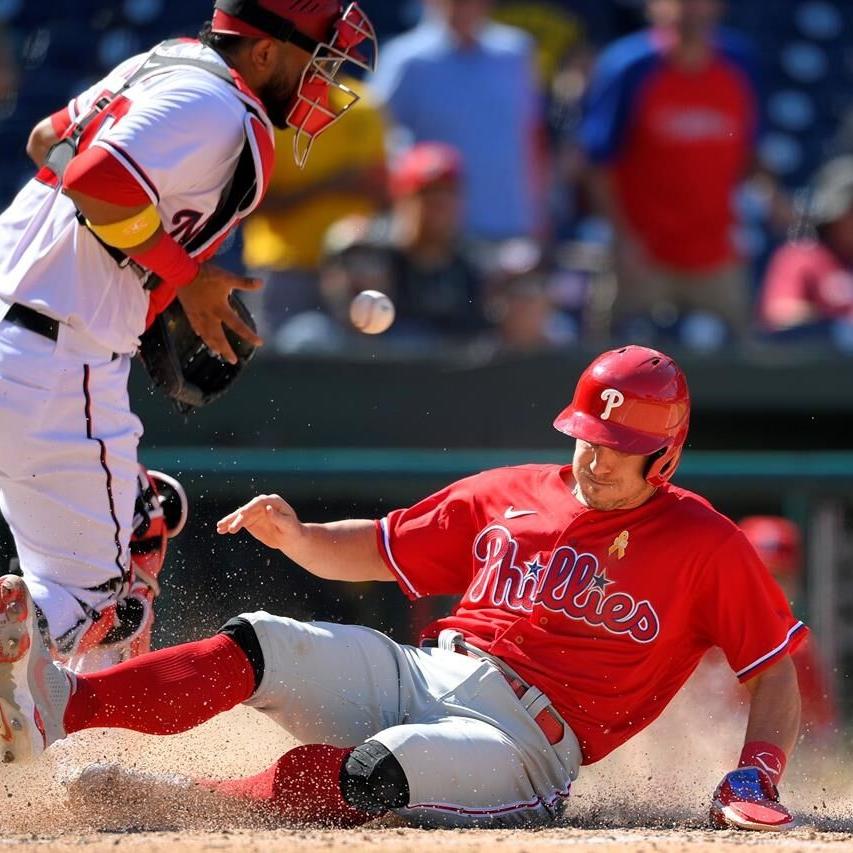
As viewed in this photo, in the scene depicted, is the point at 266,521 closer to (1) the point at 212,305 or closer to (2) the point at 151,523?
A: (2) the point at 151,523

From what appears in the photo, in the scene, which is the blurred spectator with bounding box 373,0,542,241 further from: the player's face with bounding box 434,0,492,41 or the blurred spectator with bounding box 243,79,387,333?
the blurred spectator with bounding box 243,79,387,333

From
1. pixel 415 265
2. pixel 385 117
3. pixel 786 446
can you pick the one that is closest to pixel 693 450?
pixel 786 446

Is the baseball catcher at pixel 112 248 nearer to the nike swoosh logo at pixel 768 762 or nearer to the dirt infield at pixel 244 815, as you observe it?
the dirt infield at pixel 244 815

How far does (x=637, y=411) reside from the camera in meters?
4.19

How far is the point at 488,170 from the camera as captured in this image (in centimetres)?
861

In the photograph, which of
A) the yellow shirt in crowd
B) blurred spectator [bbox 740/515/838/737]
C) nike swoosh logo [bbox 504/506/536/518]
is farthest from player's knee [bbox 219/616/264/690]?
the yellow shirt in crowd

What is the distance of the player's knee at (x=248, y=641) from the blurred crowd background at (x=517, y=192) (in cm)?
334

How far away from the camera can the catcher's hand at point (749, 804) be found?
3969mm

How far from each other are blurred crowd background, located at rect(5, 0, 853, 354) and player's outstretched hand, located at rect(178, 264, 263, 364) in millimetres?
2811

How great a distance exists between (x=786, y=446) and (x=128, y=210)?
4661 mm

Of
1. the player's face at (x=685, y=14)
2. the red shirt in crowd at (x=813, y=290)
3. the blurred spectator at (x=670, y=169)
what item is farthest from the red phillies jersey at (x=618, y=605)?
the player's face at (x=685, y=14)

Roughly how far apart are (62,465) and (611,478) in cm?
137

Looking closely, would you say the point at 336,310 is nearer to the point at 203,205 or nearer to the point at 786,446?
the point at 786,446

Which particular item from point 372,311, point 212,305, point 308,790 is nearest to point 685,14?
point 372,311
